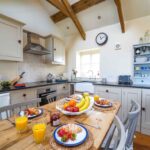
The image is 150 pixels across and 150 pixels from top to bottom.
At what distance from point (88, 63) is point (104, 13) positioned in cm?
152

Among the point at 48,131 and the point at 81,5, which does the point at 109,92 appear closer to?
the point at 48,131

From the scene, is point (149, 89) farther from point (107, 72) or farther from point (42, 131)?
point (42, 131)

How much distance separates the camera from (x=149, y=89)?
2.03 m

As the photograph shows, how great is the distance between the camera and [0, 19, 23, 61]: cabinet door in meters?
1.97

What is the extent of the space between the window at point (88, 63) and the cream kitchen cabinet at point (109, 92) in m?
0.83

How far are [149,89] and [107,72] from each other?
1.22m

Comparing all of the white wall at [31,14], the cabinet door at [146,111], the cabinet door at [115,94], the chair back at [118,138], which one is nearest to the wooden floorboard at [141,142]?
the cabinet door at [146,111]

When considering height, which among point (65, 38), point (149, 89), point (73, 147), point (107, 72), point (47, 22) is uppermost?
point (47, 22)

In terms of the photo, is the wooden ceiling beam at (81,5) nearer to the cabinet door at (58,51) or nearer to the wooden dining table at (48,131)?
the cabinet door at (58,51)

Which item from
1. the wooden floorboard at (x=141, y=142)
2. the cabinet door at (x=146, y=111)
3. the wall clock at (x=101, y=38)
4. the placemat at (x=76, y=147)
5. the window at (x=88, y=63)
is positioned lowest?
the wooden floorboard at (x=141, y=142)

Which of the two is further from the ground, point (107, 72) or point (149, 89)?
point (107, 72)

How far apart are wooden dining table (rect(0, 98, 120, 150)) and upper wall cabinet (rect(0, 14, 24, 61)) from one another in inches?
59.1

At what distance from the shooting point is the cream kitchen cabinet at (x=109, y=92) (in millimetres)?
2379

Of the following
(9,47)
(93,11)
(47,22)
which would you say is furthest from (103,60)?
(9,47)
